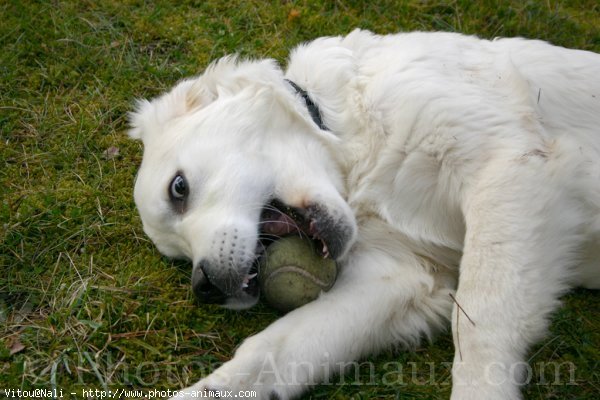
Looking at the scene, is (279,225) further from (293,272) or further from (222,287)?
(222,287)

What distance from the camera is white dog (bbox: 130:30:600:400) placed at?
10.3 feet

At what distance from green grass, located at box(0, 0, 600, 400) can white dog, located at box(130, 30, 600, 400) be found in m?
0.27

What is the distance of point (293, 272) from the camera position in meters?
3.36

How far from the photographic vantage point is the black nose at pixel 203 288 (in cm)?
329

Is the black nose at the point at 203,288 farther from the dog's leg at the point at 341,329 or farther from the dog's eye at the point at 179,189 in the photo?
the dog's eye at the point at 179,189

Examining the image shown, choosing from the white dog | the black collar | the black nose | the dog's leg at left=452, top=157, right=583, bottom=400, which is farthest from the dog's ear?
the dog's leg at left=452, top=157, right=583, bottom=400

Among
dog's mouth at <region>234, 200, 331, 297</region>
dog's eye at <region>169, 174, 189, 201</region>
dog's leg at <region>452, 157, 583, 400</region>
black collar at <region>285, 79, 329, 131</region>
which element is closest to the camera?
dog's leg at <region>452, 157, 583, 400</region>

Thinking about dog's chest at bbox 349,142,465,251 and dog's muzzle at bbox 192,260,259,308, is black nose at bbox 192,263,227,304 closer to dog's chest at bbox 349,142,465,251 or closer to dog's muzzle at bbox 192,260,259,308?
dog's muzzle at bbox 192,260,259,308

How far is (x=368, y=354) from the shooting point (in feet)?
11.3

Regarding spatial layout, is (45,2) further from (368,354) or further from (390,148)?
(368,354)

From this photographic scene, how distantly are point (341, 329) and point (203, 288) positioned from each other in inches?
28.4

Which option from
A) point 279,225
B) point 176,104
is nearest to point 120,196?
point 176,104

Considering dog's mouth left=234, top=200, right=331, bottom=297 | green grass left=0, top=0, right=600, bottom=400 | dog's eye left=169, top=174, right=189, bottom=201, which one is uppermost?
dog's eye left=169, top=174, right=189, bottom=201

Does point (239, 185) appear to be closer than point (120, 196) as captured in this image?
Yes
